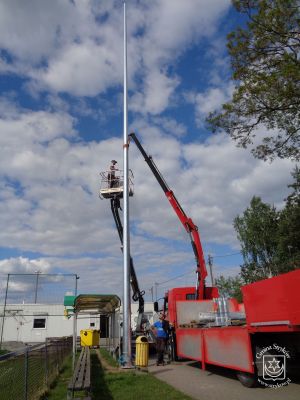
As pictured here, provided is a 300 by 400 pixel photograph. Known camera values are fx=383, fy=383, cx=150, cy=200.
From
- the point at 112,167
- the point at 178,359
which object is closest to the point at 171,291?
the point at 178,359

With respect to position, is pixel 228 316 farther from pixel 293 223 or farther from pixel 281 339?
pixel 293 223

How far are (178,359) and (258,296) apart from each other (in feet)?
29.6

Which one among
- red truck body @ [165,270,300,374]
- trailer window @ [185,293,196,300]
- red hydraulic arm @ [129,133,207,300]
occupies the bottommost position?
red truck body @ [165,270,300,374]

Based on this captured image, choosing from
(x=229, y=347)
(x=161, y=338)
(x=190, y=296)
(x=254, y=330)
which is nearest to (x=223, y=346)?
(x=229, y=347)

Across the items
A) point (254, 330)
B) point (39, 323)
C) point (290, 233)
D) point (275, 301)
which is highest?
point (290, 233)

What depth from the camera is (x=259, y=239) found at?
4441 cm

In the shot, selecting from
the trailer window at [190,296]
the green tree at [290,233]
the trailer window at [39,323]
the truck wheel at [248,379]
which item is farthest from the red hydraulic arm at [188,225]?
the trailer window at [39,323]

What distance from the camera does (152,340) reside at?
19453mm

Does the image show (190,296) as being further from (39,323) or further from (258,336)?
(39,323)

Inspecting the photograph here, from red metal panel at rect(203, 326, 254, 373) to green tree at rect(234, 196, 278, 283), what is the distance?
34108 millimetres

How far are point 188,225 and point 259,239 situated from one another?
28.5m

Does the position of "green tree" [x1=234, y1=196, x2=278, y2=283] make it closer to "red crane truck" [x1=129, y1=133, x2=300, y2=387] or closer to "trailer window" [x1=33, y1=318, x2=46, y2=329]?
"trailer window" [x1=33, y1=318, x2=46, y2=329]

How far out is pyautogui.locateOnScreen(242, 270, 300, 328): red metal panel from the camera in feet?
21.8

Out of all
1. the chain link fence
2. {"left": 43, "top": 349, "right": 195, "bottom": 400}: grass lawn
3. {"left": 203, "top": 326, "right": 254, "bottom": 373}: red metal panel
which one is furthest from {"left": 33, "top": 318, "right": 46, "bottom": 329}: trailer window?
{"left": 203, "top": 326, "right": 254, "bottom": 373}: red metal panel
